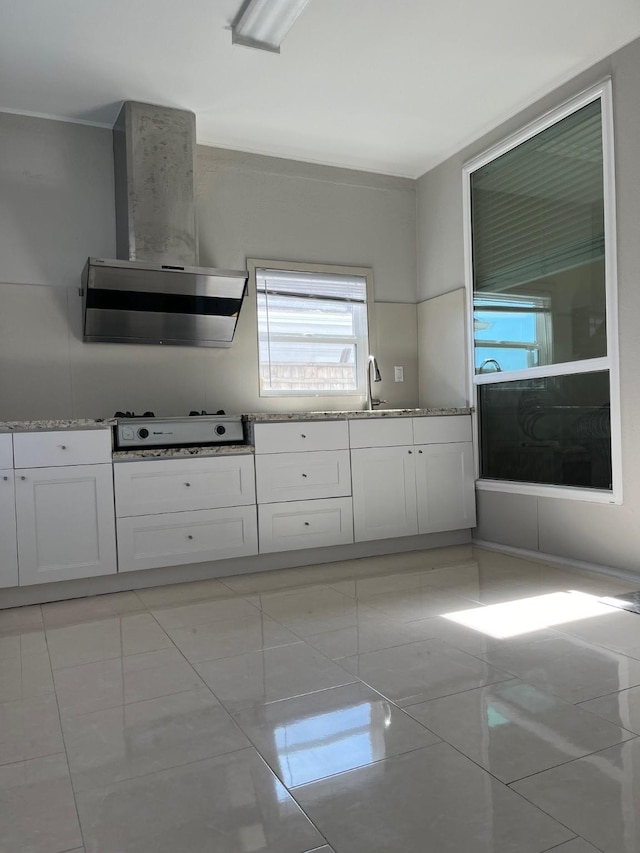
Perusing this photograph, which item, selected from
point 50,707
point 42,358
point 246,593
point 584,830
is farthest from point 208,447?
point 584,830

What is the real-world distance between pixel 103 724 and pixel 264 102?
3321 millimetres

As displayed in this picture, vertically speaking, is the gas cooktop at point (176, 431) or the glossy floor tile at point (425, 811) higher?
the gas cooktop at point (176, 431)

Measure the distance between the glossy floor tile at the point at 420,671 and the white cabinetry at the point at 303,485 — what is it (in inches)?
57.6

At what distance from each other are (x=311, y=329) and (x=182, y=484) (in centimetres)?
160

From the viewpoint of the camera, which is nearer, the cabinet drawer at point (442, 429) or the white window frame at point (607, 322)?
the white window frame at point (607, 322)

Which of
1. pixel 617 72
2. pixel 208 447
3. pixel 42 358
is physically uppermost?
pixel 617 72

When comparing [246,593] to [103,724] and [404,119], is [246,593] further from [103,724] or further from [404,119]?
[404,119]

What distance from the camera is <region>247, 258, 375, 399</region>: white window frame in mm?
4324

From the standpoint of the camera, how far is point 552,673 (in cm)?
206

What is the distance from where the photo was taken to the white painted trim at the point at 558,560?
10.6ft

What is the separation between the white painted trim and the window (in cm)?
138

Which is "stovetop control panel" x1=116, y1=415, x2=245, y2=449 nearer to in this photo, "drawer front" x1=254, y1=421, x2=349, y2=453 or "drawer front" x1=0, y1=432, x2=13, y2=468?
"drawer front" x1=254, y1=421, x2=349, y2=453

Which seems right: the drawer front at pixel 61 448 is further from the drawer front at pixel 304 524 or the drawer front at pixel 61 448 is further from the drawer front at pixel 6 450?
the drawer front at pixel 304 524

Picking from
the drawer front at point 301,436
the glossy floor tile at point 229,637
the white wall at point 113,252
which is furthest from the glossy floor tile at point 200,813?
the white wall at point 113,252
